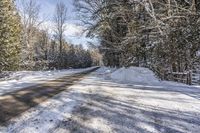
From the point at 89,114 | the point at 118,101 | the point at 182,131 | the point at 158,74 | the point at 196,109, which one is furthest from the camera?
the point at 158,74

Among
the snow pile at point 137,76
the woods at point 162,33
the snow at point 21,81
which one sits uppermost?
the woods at point 162,33

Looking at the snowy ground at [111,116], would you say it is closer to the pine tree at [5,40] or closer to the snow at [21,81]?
the snow at [21,81]

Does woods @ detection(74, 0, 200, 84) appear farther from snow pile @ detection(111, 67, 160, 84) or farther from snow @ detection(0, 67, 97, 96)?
snow @ detection(0, 67, 97, 96)

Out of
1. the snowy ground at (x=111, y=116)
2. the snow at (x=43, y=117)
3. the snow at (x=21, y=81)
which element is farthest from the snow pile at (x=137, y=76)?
the snow at (x=43, y=117)

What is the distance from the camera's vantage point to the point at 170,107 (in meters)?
9.21

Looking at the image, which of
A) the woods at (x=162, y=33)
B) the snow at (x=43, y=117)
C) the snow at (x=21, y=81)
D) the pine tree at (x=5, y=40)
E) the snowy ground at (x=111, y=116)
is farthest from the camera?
the pine tree at (x=5, y=40)

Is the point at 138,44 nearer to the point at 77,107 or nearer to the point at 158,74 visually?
the point at 158,74

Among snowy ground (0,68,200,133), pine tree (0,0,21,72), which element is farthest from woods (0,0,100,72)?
snowy ground (0,68,200,133)

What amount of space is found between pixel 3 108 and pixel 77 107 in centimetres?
214

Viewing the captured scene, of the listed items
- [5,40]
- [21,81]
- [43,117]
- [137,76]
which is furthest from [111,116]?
[5,40]

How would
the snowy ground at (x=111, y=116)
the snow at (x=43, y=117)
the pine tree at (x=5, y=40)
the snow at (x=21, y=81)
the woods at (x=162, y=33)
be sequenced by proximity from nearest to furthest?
1. the snow at (x=43, y=117)
2. the snowy ground at (x=111, y=116)
3. the snow at (x=21, y=81)
4. the woods at (x=162, y=33)
5. the pine tree at (x=5, y=40)

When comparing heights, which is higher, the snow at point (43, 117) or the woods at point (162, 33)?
the woods at point (162, 33)

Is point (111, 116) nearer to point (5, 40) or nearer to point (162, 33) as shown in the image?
point (162, 33)

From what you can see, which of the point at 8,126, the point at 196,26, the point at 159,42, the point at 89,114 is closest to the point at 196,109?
the point at 89,114
